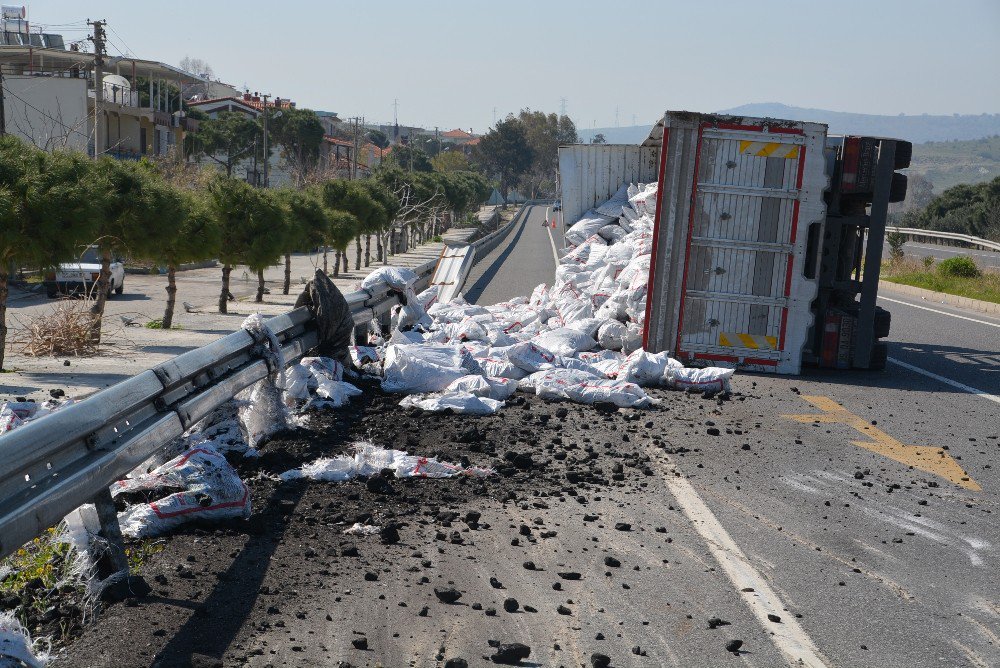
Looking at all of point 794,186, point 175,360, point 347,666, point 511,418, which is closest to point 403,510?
point 175,360

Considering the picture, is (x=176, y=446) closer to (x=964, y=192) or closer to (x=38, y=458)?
(x=38, y=458)

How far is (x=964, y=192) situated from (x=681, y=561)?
7194 centimetres

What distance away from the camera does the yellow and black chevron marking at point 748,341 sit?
11719mm

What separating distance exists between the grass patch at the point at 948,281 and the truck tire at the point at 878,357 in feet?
38.6

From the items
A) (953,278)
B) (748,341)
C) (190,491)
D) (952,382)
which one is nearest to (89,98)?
(953,278)

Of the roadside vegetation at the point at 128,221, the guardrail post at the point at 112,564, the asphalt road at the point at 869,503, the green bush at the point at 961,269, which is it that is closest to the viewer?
the guardrail post at the point at 112,564

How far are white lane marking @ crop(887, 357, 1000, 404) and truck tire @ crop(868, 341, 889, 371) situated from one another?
0.46 m

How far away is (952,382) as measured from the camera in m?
11.2

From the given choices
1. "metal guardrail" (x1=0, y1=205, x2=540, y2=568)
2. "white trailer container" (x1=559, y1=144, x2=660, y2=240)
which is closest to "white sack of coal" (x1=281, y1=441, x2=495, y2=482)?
"metal guardrail" (x1=0, y1=205, x2=540, y2=568)

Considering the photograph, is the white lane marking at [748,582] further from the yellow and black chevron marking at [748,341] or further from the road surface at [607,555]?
the yellow and black chevron marking at [748,341]

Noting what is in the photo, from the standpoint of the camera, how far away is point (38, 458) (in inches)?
146

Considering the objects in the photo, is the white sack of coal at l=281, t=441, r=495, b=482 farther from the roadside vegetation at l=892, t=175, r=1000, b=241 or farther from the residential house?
the roadside vegetation at l=892, t=175, r=1000, b=241

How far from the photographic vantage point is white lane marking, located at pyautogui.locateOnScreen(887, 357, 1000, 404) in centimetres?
1031

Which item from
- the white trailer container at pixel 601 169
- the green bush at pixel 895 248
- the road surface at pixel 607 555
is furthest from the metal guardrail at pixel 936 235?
the road surface at pixel 607 555
